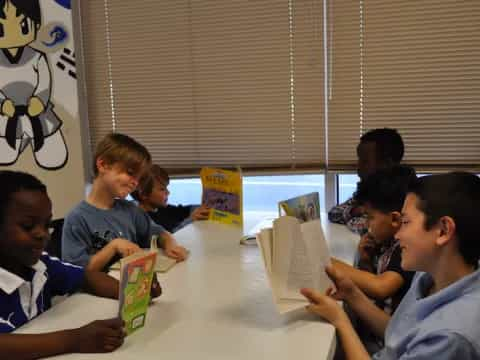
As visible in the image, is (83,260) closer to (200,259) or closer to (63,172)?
(200,259)

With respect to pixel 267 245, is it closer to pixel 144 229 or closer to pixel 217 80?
pixel 144 229

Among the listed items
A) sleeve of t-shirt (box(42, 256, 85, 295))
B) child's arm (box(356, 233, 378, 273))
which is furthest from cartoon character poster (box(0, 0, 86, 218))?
child's arm (box(356, 233, 378, 273))

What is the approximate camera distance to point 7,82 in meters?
2.72

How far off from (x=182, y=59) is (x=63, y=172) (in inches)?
36.3

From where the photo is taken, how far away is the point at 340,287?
1413 mm

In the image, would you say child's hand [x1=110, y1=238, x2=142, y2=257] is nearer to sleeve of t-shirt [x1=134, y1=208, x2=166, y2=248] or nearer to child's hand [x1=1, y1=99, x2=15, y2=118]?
sleeve of t-shirt [x1=134, y1=208, x2=166, y2=248]

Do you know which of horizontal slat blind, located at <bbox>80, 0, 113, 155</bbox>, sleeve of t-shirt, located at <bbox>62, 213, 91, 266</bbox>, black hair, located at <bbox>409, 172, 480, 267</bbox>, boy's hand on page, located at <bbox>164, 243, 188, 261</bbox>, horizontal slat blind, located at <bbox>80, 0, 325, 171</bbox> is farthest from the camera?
horizontal slat blind, located at <bbox>80, 0, 113, 155</bbox>

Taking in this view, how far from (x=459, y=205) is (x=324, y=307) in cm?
42

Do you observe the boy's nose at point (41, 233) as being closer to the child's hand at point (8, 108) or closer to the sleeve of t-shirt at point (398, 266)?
the sleeve of t-shirt at point (398, 266)

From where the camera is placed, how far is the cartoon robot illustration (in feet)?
8.86

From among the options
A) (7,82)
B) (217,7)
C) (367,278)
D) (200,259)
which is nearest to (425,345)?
(367,278)

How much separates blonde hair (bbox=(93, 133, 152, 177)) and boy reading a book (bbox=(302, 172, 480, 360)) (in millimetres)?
1018

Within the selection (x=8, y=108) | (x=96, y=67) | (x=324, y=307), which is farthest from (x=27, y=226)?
(x=96, y=67)

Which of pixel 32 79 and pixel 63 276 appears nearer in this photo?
pixel 63 276
